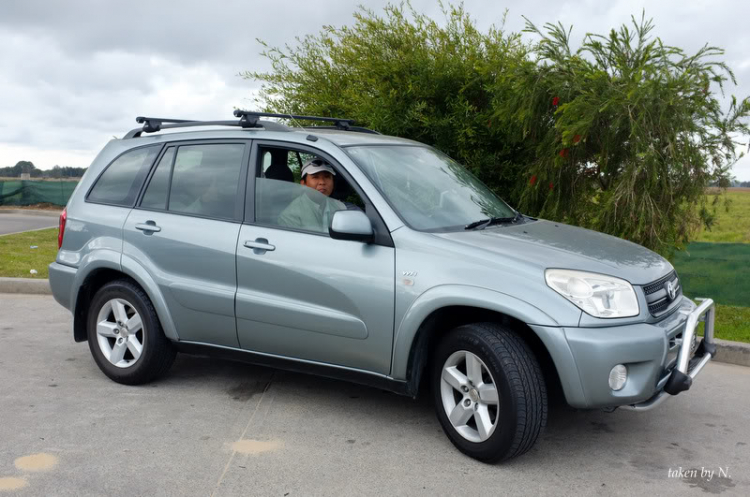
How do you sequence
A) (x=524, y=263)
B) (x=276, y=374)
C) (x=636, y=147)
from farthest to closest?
(x=636, y=147), (x=276, y=374), (x=524, y=263)

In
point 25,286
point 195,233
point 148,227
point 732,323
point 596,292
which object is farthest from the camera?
point 25,286

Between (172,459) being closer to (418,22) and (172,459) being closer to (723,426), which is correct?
(723,426)

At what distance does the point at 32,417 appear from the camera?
4.87m

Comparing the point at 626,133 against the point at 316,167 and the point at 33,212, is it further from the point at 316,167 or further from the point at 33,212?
the point at 33,212

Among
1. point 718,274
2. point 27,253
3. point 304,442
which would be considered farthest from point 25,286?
point 718,274

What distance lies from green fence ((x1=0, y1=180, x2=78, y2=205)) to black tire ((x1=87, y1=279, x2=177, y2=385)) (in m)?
26.9

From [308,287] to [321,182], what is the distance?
0.94 metres

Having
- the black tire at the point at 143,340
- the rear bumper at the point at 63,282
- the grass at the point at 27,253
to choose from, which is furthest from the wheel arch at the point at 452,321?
the grass at the point at 27,253

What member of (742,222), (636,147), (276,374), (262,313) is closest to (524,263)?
(262,313)

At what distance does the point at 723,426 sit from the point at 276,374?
312 cm

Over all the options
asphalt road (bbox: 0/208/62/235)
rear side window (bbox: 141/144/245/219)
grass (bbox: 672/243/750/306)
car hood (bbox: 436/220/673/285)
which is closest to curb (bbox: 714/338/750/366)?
grass (bbox: 672/243/750/306)

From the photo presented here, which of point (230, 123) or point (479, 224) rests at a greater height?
point (230, 123)

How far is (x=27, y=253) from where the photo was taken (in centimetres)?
1244

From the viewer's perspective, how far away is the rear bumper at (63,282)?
5.79 m
